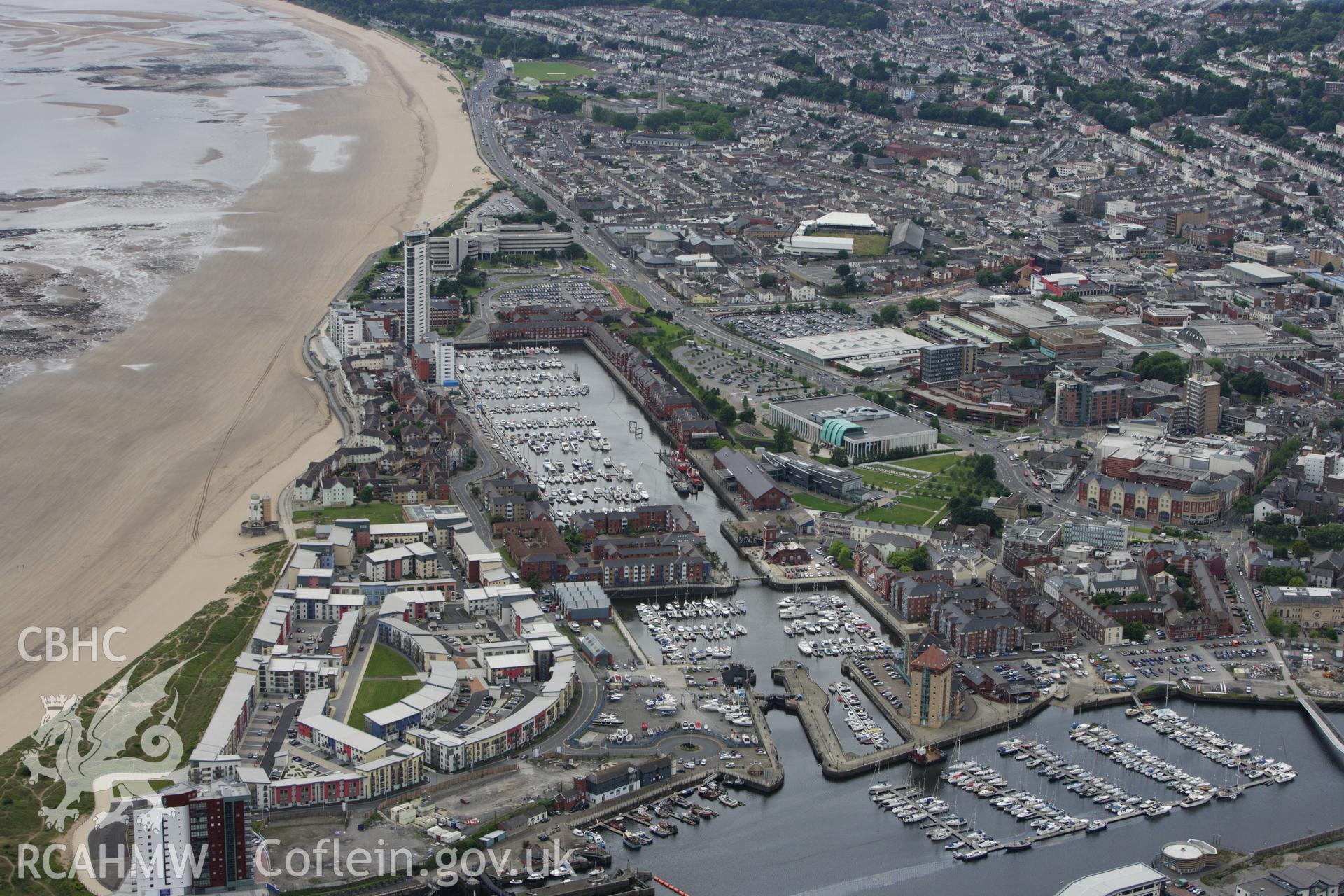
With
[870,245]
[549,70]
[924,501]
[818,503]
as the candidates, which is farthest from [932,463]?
[549,70]

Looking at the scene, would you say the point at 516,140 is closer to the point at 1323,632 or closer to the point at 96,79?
the point at 96,79

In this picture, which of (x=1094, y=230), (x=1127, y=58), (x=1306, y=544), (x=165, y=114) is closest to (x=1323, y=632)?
(x=1306, y=544)

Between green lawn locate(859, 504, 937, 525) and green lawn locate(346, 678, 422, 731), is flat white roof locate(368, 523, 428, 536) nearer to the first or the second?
green lawn locate(346, 678, 422, 731)

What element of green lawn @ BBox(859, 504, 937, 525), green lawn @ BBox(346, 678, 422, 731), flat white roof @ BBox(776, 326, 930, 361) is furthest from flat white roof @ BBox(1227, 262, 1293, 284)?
green lawn @ BBox(346, 678, 422, 731)

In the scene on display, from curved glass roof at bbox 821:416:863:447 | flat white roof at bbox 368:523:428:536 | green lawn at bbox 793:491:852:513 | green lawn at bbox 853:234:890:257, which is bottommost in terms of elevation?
green lawn at bbox 793:491:852:513

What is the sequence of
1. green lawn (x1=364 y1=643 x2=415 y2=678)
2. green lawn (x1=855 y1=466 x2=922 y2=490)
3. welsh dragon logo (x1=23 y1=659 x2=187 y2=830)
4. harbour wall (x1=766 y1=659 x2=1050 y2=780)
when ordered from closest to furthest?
welsh dragon logo (x1=23 y1=659 x2=187 y2=830), harbour wall (x1=766 y1=659 x2=1050 y2=780), green lawn (x1=364 y1=643 x2=415 y2=678), green lawn (x1=855 y1=466 x2=922 y2=490)
